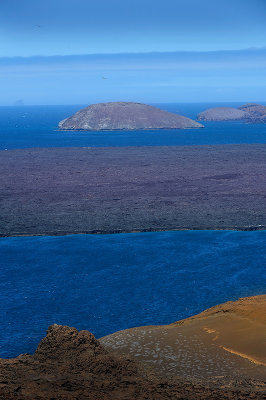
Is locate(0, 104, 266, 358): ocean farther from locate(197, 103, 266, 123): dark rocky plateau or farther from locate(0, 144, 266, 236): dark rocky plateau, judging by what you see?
locate(197, 103, 266, 123): dark rocky plateau

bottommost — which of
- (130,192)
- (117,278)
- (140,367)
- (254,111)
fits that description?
(117,278)

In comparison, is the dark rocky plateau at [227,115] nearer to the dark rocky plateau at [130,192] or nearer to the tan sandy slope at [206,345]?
the dark rocky plateau at [130,192]

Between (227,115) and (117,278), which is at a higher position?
(227,115)

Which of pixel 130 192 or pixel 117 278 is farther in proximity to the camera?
pixel 130 192

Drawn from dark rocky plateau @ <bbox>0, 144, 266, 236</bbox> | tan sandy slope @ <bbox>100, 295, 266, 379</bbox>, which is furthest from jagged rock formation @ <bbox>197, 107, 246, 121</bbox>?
tan sandy slope @ <bbox>100, 295, 266, 379</bbox>

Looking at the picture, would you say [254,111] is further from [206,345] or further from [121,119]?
[206,345]

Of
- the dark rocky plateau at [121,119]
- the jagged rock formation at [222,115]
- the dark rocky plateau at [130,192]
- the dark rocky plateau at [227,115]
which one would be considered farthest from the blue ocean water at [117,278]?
the jagged rock formation at [222,115]

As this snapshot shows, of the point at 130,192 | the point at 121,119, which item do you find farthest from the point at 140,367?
the point at 121,119

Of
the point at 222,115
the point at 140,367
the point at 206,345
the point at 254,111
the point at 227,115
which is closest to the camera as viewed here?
the point at 140,367

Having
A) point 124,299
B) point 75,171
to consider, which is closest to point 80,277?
point 124,299
